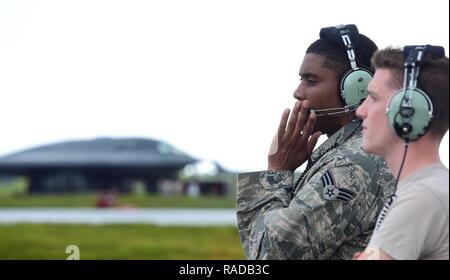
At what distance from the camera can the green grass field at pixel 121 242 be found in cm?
2100

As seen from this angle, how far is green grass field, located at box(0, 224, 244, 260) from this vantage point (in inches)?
827

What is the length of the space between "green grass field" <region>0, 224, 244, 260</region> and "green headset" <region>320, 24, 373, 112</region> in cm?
1524

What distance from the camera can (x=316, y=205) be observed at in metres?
3.62

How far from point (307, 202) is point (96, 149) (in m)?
76.9

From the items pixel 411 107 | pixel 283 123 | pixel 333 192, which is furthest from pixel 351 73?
pixel 411 107

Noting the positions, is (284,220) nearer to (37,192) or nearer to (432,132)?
(432,132)

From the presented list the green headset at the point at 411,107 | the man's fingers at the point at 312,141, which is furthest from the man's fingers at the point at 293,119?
the green headset at the point at 411,107

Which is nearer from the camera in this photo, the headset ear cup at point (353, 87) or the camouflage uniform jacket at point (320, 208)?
the camouflage uniform jacket at point (320, 208)

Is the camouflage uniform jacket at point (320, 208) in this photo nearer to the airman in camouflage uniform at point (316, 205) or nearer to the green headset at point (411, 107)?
the airman in camouflage uniform at point (316, 205)

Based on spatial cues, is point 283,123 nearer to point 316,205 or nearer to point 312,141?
point 312,141

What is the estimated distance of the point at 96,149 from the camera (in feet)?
261

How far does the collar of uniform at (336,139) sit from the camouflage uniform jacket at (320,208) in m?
0.13

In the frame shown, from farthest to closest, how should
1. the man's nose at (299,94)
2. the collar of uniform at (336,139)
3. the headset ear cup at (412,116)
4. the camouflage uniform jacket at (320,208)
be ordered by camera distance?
1. the man's nose at (299,94)
2. the collar of uniform at (336,139)
3. the camouflage uniform jacket at (320,208)
4. the headset ear cup at (412,116)

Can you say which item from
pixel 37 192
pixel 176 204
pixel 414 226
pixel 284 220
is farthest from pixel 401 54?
pixel 37 192
